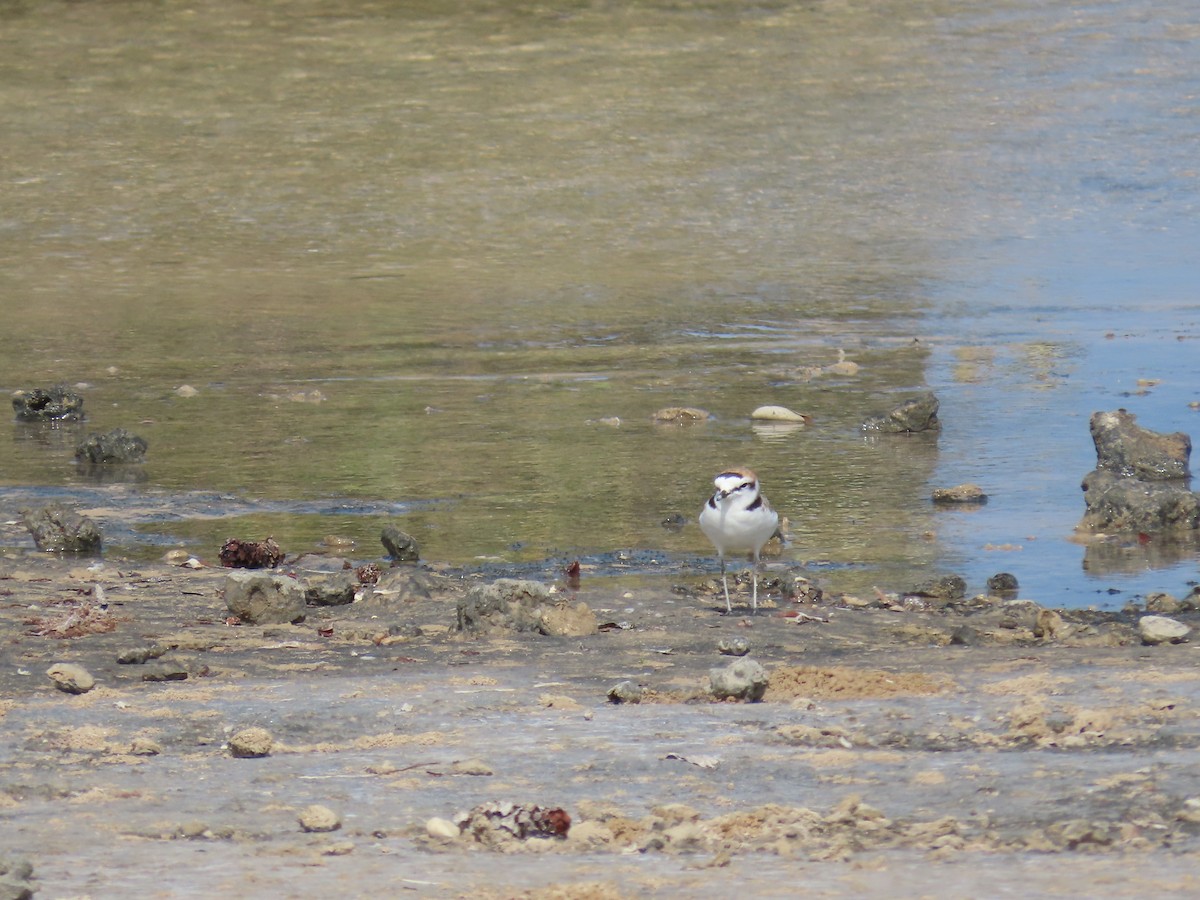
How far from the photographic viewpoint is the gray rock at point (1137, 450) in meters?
9.10

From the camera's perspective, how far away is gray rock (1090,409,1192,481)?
358 inches

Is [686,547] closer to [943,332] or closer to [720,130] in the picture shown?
[943,332]

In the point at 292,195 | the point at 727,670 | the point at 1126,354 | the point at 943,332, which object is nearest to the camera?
the point at 727,670

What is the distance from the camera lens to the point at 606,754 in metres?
5.07

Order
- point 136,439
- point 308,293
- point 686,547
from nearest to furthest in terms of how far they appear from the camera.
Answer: point 686,547
point 136,439
point 308,293

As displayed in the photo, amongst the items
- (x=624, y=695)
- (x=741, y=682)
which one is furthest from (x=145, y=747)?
(x=741, y=682)

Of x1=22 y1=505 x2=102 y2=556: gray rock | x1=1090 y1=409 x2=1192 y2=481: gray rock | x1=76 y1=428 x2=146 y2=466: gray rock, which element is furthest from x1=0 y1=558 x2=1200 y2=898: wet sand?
x1=76 y1=428 x2=146 y2=466: gray rock

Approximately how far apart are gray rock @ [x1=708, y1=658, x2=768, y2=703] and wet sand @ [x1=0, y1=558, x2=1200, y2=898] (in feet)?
0.24

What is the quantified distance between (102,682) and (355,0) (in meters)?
18.9

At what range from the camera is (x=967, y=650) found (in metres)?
6.41

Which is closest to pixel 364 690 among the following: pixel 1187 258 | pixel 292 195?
pixel 1187 258

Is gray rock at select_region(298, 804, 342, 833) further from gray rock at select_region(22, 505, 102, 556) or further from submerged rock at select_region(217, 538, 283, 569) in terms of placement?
gray rock at select_region(22, 505, 102, 556)

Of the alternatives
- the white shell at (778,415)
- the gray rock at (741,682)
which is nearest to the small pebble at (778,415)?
the white shell at (778,415)

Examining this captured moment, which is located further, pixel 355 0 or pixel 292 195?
pixel 355 0
